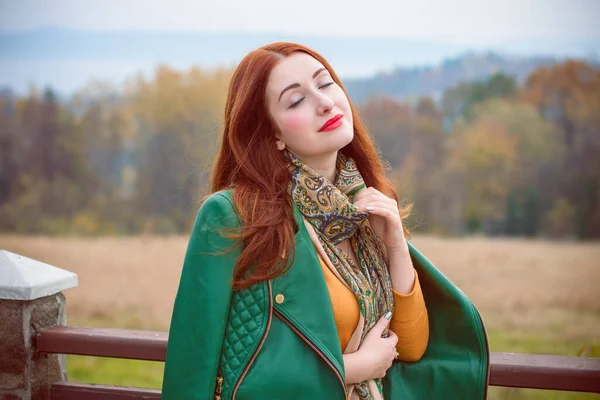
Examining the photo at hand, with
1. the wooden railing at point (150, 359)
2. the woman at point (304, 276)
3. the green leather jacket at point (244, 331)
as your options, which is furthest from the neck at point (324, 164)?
the wooden railing at point (150, 359)

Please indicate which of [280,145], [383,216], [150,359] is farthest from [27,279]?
[383,216]

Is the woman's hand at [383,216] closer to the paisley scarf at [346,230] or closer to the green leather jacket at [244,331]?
the paisley scarf at [346,230]

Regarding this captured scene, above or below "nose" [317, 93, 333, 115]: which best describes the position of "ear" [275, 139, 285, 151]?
below

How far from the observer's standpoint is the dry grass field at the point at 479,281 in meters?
8.82

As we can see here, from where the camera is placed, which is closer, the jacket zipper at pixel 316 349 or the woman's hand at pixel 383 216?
the jacket zipper at pixel 316 349

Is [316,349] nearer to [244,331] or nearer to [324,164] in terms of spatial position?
[244,331]

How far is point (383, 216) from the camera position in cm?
179

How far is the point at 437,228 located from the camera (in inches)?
653

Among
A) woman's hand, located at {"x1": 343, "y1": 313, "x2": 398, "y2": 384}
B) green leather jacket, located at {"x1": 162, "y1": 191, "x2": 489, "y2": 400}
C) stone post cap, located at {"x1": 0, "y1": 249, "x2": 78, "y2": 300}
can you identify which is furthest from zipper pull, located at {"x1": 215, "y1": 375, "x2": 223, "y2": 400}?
stone post cap, located at {"x1": 0, "y1": 249, "x2": 78, "y2": 300}

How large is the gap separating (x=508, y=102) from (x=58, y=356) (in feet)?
57.9

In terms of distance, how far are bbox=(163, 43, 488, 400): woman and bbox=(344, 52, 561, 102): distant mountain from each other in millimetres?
13922

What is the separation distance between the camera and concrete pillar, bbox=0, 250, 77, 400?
2.17 metres

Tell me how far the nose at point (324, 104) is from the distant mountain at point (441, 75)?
45.8 ft

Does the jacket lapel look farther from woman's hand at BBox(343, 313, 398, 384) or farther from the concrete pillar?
the concrete pillar
